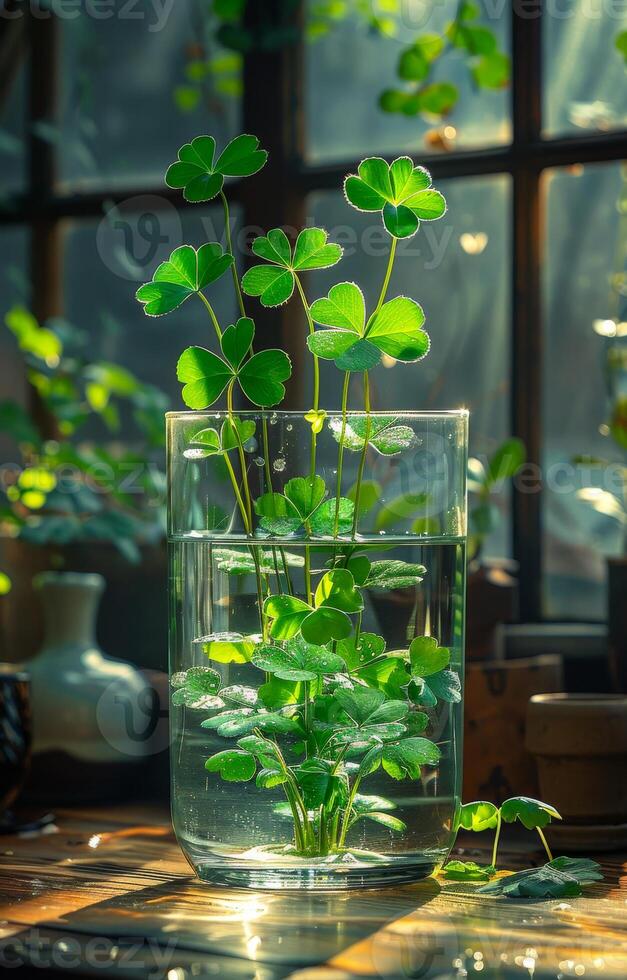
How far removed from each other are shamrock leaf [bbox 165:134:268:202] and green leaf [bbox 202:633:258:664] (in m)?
0.30

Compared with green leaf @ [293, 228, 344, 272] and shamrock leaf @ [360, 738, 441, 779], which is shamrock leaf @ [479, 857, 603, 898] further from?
green leaf @ [293, 228, 344, 272]

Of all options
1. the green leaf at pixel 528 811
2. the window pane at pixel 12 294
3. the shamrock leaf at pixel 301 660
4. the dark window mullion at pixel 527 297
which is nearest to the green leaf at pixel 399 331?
the shamrock leaf at pixel 301 660

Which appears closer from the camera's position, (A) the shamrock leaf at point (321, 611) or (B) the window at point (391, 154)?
(A) the shamrock leaf at point (321, 611)

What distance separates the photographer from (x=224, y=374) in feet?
2.79

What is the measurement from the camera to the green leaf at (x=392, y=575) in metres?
0.84

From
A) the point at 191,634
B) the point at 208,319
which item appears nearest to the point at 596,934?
the point at 191,634

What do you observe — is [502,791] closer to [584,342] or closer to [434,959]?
[434,959]

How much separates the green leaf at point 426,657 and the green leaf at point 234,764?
13 cm

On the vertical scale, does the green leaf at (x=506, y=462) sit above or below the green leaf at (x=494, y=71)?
below

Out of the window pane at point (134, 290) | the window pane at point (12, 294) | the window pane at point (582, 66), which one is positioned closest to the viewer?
the window pane at point (582, 66)

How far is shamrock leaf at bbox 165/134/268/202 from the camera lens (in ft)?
2.78

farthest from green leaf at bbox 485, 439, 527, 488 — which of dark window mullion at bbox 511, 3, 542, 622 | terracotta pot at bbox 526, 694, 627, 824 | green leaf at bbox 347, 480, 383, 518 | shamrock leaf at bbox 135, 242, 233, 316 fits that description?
shamrock leaf at bbox 135, 242, 233, 316

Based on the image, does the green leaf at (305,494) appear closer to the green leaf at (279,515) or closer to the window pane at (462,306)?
the green leaf at (279,515)

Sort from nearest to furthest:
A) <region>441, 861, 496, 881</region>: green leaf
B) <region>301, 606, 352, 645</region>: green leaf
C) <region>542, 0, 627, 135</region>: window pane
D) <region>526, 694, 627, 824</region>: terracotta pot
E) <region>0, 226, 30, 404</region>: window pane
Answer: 1. <region>301, 606, 352, 645</region>: green leaf
2. <region>441, 861, 496, 881</region>: green leaf
3. <region>526, 694, 627, 824</region>: terracotta pot
4. <region>542, 0, 627, 135</region>: window pane
5. <region>0, 226, 30, 404</region>: window pane
